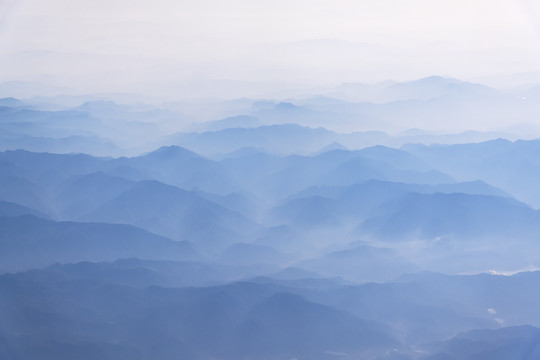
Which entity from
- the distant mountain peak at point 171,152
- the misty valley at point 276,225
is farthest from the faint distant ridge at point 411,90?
the distant mountain peak at point 171,152

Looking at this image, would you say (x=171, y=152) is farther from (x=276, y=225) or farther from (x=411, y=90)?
(x=411, y=90)

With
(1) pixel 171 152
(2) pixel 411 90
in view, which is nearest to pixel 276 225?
(1) pixel 171 152

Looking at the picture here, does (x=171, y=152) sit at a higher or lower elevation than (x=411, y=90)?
lower

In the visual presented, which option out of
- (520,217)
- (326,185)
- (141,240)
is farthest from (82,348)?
(520,217)

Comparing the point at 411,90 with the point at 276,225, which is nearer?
the point at 276,225

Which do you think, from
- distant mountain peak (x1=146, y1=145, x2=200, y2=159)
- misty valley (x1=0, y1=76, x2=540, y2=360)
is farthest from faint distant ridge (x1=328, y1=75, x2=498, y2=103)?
distant mountain peak (x1=146, y1=145, x2=200, y2=159)

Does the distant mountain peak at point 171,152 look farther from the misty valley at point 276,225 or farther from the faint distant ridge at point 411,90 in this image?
the faint distant ridge at point 411,90

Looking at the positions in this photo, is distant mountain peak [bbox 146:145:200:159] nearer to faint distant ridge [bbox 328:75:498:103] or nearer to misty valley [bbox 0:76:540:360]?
misty valley [bbox 0:76:540:360]

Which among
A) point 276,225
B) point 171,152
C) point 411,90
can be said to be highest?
point 411,90
